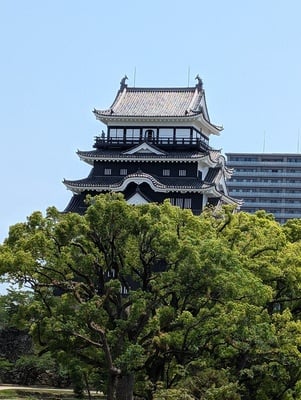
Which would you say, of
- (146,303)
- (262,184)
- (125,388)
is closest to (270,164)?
Answer: (262,184)

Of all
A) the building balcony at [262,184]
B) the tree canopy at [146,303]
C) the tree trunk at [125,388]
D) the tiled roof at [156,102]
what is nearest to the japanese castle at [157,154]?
the tiled roof at [156,102]

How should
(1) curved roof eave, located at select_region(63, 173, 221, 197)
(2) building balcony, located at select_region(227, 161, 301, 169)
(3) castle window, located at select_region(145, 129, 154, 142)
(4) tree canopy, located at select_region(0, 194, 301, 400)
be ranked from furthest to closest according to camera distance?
(2) building balcony, located at select_region(227, 161, 301, 169) → (3) castle window, located at select_region(145, 129, 154, 142) → (1) curved roof eave, located at select_region(63, 173, 221, 197) → (4) tree canopy, located at select_region(0, 194, 301, 400)

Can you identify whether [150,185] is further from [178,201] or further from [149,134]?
[149,134]

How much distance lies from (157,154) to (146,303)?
38.7 m

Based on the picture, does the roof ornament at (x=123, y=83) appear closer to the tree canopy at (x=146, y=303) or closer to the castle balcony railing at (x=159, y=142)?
the castle balcony railing at (x=159, y=142)

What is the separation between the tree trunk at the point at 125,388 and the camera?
26.6 meters

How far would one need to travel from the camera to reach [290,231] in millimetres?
34438

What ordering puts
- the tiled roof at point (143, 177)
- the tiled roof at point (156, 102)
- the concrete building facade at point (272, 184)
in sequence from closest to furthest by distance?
the tiled roof at point (143, 177)
the tiled roof at point (156, 102)
the concrete building facade at point (272, 184)

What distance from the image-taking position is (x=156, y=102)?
221 ft

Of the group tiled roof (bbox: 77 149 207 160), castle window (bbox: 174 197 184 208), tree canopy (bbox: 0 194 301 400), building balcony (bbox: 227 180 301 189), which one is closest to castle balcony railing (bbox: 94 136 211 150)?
tiled roof (bbox: 77 149 207 160)

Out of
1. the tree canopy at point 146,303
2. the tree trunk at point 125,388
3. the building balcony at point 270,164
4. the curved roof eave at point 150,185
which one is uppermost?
the building balcony at point 270,164

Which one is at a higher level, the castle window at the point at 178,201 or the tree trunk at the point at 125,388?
the castle window at the point at 178,201

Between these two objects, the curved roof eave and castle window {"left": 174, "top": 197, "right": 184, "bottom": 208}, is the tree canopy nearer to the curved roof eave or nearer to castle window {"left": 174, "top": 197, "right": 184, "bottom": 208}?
the curved roof eave

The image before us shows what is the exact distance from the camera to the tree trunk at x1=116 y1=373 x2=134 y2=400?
87.1ft
